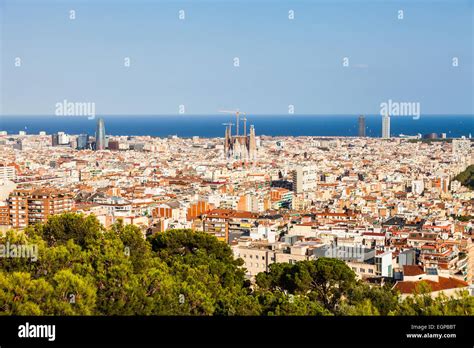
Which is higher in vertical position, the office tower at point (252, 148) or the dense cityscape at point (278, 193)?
the office tower at point (252, 148)

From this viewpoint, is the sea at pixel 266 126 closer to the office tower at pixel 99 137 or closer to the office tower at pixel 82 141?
the office tower at pixel 99 137

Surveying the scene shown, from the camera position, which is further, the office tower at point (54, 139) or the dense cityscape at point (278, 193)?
the office tower at point (54, 139)

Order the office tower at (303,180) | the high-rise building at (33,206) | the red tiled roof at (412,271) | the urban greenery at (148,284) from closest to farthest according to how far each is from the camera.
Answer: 1. the urban greenery at (148,284)
2. the red tiled roof at (412,271)
3. the high-rise building at (33,206)
4. the office tower at (303,180)

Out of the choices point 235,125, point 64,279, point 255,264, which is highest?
point 235,125

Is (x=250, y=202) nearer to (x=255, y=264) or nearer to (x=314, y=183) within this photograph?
(x=314, y=183)

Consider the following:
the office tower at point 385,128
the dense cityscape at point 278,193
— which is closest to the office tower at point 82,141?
the dense cityscape at point 278,193
